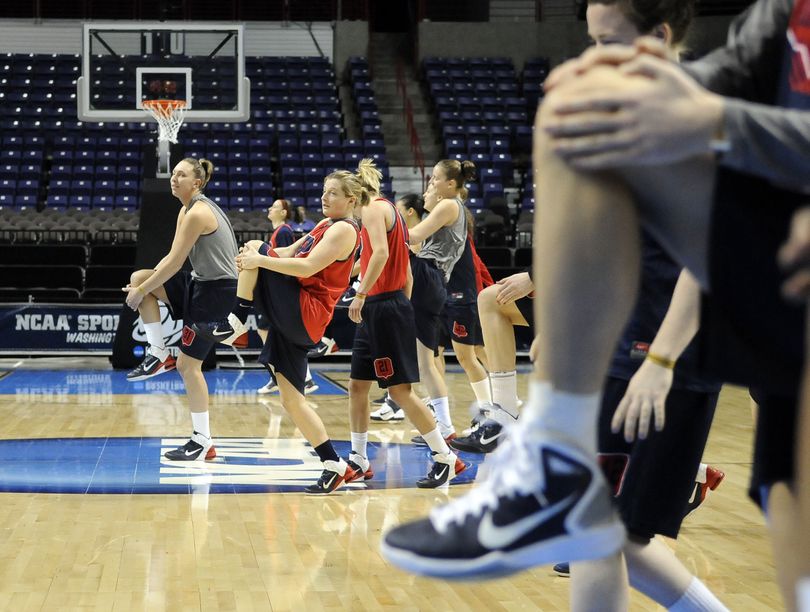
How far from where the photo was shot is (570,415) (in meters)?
1.30

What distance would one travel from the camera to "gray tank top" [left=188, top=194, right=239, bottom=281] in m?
6.85

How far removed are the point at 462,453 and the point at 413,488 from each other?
1.32 m

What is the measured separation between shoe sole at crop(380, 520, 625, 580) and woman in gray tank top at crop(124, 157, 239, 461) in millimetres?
5568

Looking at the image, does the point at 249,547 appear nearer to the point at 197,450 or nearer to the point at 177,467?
the point at 177,467

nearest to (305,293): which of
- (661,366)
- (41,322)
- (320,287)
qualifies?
(320,287)

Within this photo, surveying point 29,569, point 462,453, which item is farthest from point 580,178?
point 462,453

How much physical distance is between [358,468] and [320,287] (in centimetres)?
104

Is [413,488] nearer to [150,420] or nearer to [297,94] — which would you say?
[150,420]

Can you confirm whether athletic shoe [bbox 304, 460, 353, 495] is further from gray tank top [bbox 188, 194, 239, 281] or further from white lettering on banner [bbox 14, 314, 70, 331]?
white lettering on banner [bbox 14, 314, 70, 331]

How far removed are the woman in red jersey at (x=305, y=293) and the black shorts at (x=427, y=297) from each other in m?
1.08

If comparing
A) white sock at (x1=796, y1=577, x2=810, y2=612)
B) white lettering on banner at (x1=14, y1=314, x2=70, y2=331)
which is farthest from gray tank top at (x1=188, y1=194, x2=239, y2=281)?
white lettering on banner at (x1=14, y1=314, x2=70, y2=331)

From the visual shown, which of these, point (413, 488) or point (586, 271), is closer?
point (586, 271)

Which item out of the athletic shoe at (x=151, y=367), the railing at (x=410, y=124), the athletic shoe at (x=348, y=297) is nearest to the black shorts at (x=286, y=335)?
the athletic shoe at (x=348, y=297)

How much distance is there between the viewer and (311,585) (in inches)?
154
